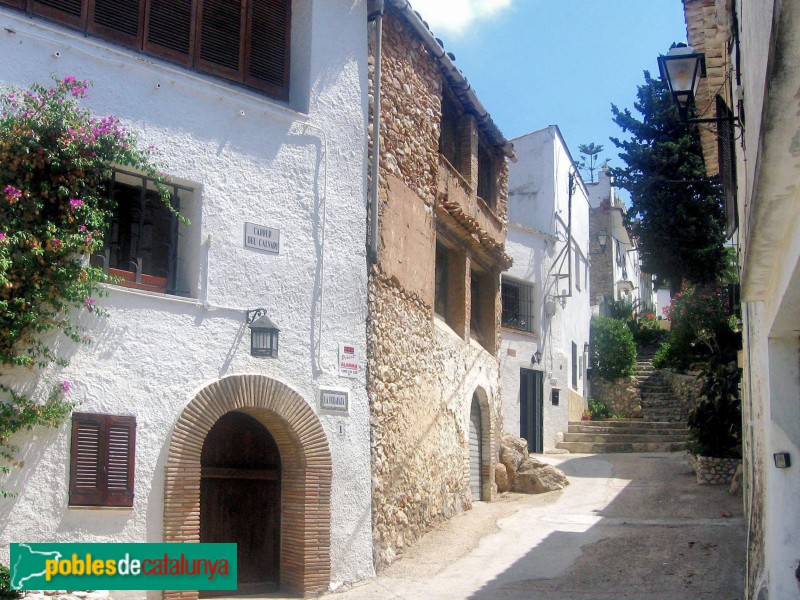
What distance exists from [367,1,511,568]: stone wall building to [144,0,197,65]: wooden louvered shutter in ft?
8.50

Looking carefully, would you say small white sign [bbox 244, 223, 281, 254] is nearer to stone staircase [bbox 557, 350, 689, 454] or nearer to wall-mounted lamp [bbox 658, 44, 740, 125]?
wall-mounted lamp [bbox 658, 44, 740, 125]

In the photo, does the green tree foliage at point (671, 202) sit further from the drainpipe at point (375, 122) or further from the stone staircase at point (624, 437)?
the drainpipe at point (375, 122)

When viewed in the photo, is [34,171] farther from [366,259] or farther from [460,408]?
[460,408]

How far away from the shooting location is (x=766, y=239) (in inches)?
230

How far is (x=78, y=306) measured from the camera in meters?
8.62

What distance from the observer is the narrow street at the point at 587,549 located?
10219 millimetres

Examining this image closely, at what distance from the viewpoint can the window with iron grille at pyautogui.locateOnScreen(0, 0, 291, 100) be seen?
9.58m

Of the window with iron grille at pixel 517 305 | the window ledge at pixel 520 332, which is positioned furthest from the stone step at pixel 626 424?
the window with iron grille at pixel 517 305

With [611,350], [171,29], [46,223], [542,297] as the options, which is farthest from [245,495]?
[611,350]

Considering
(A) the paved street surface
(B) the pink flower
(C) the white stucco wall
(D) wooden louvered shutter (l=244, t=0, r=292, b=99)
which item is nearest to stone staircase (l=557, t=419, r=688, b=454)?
(A) the paved street surface

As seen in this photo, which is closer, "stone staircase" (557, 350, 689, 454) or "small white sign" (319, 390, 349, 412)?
"small white sign" (319, 390, 349, 412)

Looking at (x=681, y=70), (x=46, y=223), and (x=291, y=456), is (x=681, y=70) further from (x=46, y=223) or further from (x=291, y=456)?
(x=46, y=223)

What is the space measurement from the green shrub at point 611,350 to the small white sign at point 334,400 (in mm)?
17676

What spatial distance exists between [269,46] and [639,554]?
7.88m
